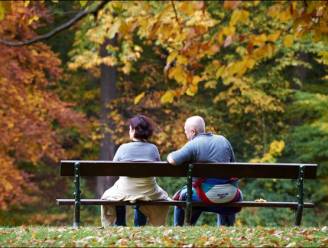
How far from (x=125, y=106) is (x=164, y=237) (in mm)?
16072

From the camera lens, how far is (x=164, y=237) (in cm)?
773

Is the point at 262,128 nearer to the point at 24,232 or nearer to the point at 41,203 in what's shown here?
the point at 41,203

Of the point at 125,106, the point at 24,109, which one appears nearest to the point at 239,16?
the point at 24,109

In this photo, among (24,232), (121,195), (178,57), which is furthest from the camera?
(121,195)

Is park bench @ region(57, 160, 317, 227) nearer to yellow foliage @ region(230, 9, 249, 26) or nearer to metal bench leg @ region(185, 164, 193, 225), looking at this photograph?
metal bench leg @ region(185, 164, 193, 225)

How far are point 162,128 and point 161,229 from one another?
14536 millimetres

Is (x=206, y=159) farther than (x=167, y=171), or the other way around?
(x=206, y=159)

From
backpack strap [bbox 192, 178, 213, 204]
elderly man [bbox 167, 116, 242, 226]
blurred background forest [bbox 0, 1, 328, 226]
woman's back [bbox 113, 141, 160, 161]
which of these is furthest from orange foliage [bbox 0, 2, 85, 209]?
backpack strap [bbox 192, 178, 213, 204]

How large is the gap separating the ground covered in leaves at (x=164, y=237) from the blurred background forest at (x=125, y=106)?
7788 millimetres

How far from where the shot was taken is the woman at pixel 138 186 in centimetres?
958

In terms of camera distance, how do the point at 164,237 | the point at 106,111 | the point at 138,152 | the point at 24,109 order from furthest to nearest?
the point at 106,111 → the point at 24,109 → the point at 138,152 → the point at 164,237

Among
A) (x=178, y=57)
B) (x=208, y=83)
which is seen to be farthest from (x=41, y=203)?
(x=178, y=57)

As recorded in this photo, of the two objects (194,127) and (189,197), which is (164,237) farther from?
→ (194,127)

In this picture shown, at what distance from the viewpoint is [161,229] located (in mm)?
8398
